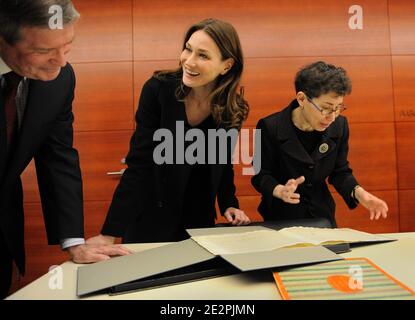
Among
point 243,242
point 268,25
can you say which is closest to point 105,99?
point 268,25

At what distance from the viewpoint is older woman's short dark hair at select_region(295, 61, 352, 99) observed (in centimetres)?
152

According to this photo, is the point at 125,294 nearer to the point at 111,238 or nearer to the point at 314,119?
the point at 111,238

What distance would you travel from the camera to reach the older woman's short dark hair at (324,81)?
152 cm

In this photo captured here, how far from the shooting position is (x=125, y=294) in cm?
66

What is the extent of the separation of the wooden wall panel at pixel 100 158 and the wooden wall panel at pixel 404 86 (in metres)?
2.16

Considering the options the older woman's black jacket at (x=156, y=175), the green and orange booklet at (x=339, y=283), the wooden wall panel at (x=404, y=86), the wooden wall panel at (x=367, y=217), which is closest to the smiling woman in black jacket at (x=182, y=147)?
the older woman's black jacket at (x=156, y=175)

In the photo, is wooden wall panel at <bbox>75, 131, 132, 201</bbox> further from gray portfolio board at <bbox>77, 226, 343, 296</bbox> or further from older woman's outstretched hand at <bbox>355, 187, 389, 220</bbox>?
gray portfolio board at <bbox>77, 226, 343, 296</bbox>

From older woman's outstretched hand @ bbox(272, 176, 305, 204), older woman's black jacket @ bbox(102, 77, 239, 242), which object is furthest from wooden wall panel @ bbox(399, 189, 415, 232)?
older woman's black jacket @ bbox(102, 77, 239, 242)

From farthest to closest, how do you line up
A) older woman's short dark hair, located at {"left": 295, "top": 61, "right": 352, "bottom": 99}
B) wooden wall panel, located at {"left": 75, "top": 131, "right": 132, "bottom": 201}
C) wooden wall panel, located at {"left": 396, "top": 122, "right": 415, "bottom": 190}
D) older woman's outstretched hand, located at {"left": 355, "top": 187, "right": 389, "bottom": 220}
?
wooden wall panel, located at {"left": 396, "top": 122, "right": 415, "bottom": 190}
wooden wall panel, located at {"left": 75, "top": 131, "right": 132, "bottom": 201}
older woman's short dark hair, located at {"left": 295, "top": 61, "right": 352, "bottom": 99}
older woman's outstretched hand, located at {"left": 355, "top": 187, "right": 389, "bottom": 220}

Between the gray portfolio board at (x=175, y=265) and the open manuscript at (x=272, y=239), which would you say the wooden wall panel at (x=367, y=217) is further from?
the gray portfolio board at (x=175, y=265)

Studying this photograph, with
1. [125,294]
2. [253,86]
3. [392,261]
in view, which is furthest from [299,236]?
[253,86]

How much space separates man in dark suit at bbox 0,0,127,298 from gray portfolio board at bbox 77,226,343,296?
0.15 meters

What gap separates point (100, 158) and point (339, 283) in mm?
2445
